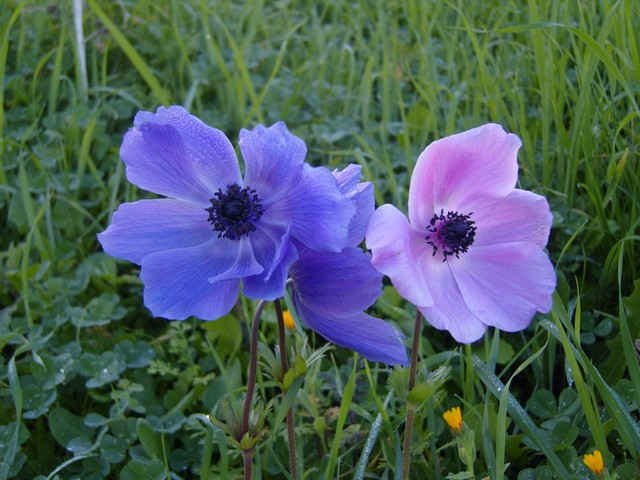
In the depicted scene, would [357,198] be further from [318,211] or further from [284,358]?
[284,358]

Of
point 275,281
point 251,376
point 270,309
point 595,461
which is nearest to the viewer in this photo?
point 275,281

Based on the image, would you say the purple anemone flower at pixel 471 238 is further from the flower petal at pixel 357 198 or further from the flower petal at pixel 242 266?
the flower petal at pixel 242 266

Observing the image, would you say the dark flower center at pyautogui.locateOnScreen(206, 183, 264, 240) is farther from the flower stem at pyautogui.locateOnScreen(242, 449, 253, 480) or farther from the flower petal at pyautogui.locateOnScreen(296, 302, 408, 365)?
the flower stem at pyautogui.locateOnScreen(242, 449, 253, 480)

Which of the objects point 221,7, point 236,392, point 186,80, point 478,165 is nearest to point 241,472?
point 236,392

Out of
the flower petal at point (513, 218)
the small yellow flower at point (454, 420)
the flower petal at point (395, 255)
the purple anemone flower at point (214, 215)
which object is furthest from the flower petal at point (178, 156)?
the small yellow flower at point (454, 420)

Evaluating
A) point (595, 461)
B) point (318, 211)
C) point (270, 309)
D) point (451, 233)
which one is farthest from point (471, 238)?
point (270, 309)

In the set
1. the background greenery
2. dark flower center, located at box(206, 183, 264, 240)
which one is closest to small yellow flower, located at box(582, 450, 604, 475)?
the background greenery
